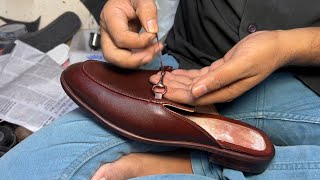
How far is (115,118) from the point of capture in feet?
2.26

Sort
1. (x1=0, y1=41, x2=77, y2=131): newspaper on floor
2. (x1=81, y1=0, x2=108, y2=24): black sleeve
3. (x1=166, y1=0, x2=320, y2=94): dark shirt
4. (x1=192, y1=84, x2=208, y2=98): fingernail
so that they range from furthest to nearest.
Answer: (x1=81, y1=0, x2=108, y2=24): black sleeve → (x1=0, y1=41, x2=77, y2=131): newspaper on floor → (x1=166, y1=0, x2=320, y2=94): dark shirt → (x1=192, y1=84, x2=208, y2=98): fingernail

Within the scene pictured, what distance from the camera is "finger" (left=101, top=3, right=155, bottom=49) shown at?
686mm

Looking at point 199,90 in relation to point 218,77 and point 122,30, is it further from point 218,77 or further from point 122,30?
point 122,30

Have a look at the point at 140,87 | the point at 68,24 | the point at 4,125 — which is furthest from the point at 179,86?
the point at 68,24

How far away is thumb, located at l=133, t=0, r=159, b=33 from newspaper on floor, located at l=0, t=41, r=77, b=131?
49 centimetres

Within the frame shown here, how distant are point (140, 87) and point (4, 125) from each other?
591 mm

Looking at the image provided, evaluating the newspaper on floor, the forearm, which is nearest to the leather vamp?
the forearm

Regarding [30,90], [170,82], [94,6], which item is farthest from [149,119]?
[94,6]

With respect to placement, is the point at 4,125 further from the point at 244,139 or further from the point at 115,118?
the point at 244,139

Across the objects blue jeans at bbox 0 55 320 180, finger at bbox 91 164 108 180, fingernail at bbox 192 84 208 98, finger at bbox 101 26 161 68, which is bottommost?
finger at bbox 91 164 108 180

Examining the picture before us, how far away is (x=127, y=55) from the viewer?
2.33ft

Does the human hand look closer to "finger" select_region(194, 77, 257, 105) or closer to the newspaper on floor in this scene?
"finger" select_region(194, 77, 257, 105)

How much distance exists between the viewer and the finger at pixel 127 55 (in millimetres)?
712

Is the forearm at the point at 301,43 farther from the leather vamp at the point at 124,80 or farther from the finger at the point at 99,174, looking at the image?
the finger at the point at 99,174
